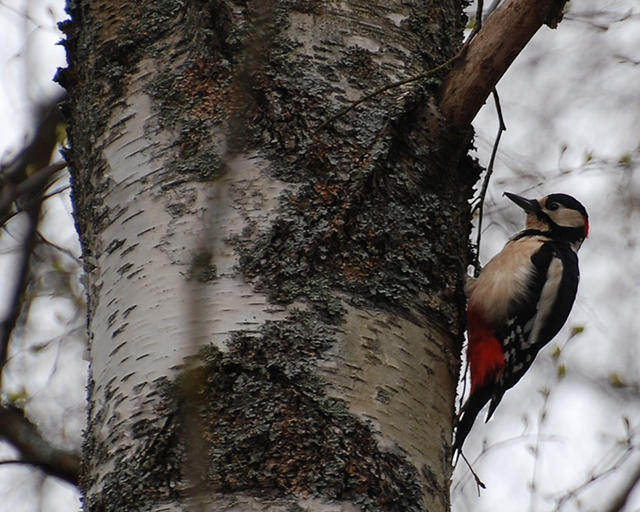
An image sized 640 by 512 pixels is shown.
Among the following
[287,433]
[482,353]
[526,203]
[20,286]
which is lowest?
[287,433]

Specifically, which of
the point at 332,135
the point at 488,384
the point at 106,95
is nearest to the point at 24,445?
the point at 106,95

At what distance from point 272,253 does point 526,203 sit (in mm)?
2739

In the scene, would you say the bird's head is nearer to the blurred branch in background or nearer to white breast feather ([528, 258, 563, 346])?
white breast feather ([528, 258, 563, 346])

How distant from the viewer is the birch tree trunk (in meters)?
1.66

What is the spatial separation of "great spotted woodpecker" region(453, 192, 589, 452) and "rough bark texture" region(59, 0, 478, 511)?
1.50 metres

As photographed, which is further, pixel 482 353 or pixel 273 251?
pixel 482 353

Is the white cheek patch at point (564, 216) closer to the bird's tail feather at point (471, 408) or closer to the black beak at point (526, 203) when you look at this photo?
the black beak at point (526, 203)

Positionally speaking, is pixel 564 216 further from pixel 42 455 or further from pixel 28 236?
pixel 42 455

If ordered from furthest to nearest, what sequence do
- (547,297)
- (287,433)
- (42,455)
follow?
1. (547,297)
2. (42,455)
3. (287,433)

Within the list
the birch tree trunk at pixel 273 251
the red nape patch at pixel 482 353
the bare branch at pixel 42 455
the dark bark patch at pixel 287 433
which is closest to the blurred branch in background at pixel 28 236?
the bare branch at pixel 42 455

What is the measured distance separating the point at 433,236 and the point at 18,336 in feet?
Answer: 10.2

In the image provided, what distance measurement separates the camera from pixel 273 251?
73.4 inches

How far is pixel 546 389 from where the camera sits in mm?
4496

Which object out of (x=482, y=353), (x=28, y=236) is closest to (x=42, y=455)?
(x=28, y=236)
